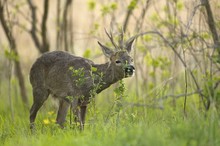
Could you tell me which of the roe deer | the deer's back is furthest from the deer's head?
the deer's back

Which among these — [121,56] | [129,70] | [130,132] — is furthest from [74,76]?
[130,132]

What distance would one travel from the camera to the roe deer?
897 centimetres

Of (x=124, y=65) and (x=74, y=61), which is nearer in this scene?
(x=124, y=65)

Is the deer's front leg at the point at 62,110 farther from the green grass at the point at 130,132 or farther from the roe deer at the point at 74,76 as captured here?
the green grass at the point at 130,132

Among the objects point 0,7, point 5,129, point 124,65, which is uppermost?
point 0,7

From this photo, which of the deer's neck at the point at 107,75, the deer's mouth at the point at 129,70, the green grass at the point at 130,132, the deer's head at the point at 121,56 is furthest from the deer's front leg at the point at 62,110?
the deer's mouth at the point at 129,70

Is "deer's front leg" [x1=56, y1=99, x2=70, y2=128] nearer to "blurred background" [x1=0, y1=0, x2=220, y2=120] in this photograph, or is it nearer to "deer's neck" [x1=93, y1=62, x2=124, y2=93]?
"blurred background" [x1=0, y1=0, x2=220, y2=120]

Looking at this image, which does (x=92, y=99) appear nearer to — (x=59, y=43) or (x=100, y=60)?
(x=59, y=43)

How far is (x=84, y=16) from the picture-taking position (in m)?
21.8

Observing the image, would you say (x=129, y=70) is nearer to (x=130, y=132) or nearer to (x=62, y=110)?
(x=62, y=110)

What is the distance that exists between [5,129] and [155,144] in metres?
3.52

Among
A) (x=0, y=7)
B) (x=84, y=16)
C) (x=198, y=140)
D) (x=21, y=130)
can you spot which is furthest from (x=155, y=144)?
(x=84, y=16)

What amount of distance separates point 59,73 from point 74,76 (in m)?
0.49

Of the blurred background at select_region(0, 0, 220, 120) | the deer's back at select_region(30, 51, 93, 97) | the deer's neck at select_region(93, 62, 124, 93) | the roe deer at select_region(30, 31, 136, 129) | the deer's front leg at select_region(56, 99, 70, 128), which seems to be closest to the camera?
the roe deer at select_region(30, 31, 136, 129)
